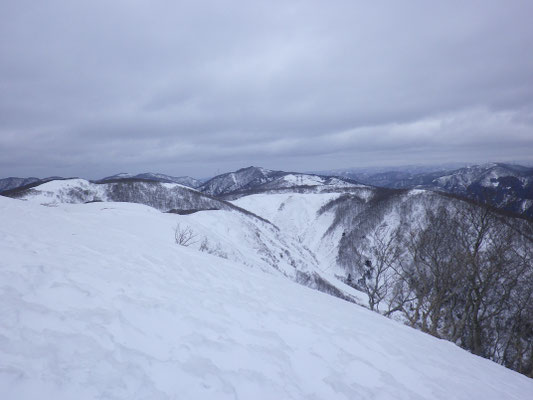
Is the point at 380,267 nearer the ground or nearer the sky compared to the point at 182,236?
nearer the ground

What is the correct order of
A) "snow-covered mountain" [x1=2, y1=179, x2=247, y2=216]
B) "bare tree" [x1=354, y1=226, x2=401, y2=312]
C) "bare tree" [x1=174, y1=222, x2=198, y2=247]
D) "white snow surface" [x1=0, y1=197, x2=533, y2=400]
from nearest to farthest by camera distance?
"white snow surface" [x1=0, y1=197, x2=533, y2=400]
"bare tree" [x1=354, y1=226, x2=401, y2=312]
"bare tree" [x1=174, y1=222, x2=198, y2=247]
"snow-covered mountain" [x1=2, y1=179, x2=247, y2=216]

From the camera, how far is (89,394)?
2.76m

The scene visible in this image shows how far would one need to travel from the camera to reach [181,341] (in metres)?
4.21

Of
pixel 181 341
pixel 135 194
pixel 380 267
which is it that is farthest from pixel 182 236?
pixel 135 194

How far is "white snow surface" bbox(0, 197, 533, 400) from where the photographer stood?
312 centimetres

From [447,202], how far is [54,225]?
97.0 m

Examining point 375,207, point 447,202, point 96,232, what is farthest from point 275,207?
point 96,232

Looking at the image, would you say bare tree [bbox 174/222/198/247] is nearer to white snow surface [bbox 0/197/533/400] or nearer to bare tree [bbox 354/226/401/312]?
white snow surface [bbox 0/197/533/400]

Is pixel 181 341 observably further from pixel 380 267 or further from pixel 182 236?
pixel 380 267

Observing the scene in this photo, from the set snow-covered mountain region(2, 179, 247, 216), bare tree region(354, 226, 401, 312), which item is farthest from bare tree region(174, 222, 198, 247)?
snow-covered mountain region(2, 179, 247, 216)

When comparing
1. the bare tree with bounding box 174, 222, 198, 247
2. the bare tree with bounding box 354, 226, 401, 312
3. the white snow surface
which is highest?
the white snow surface

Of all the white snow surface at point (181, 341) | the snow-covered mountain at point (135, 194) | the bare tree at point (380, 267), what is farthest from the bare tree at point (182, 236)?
the snow-covered mountain at point (135, 194)

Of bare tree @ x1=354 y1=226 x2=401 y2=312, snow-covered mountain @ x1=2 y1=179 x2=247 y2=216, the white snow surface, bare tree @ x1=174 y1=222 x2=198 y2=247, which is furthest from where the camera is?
snow-covered mountain @ x1=2 y1=179 x2=247 y2=216

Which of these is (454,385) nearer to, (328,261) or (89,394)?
(89,394)
